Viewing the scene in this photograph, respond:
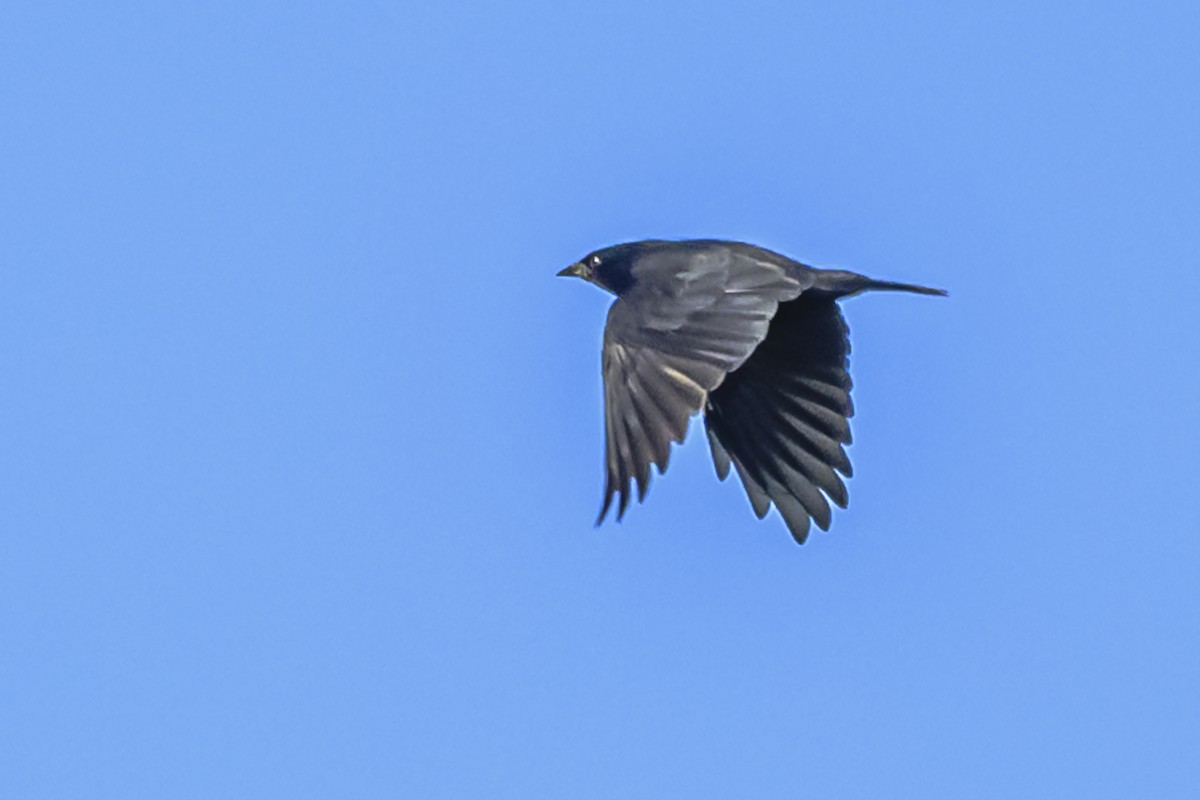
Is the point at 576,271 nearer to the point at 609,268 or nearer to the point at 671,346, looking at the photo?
the point at 609,268

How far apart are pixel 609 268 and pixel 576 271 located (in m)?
0.54

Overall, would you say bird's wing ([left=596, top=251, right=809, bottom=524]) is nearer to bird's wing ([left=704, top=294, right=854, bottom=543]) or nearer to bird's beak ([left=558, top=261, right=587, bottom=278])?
bird's wing ([left=704, top=294, right=854, bottom=543])

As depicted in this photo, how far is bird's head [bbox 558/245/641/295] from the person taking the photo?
625 inches

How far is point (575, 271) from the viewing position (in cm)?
1672

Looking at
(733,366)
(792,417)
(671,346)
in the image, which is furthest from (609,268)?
(733,366)

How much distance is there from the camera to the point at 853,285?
14945mm

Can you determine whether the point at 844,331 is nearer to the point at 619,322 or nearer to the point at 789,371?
the point at 789,371

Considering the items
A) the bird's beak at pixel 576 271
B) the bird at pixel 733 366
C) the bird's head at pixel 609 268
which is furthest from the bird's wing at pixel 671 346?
the bird's beak at pixel 576 271

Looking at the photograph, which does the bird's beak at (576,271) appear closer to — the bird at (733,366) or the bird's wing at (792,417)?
the bird at (733,366)

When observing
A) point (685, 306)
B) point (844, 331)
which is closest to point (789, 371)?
point (844, 331)

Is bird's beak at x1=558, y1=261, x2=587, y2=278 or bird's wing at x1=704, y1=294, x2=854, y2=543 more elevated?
bird's beak at x1=558, y1=261, x2=587, y2=278

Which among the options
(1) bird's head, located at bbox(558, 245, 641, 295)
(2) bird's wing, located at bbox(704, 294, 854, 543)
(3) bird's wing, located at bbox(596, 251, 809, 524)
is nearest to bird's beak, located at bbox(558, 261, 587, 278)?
(1) bird's head, located at bbox(558, 245, 641, 295)

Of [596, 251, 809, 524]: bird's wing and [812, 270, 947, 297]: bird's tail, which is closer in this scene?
[596, 251, 809, 524]: bird's wing

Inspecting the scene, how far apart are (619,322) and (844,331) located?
1.77 meters
